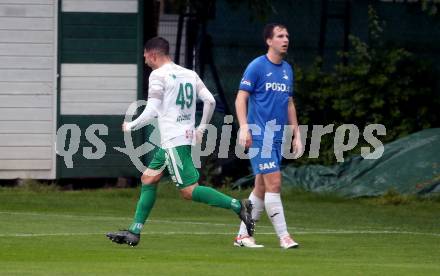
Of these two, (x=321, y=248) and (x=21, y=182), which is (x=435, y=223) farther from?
(x=21, y=182)

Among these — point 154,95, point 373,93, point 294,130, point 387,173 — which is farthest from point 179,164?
point 373,93

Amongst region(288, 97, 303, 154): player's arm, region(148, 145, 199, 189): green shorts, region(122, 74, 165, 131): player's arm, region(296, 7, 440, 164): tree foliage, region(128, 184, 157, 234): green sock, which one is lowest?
region(296, 7, 440, 164): tree foliage

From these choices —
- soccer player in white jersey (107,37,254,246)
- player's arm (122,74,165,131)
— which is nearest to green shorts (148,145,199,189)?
soccer player in white jersey (107,37,254,246)

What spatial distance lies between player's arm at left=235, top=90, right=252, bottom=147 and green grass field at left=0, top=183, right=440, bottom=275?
985mm

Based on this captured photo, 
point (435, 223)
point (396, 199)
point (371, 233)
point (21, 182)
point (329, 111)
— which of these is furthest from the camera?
point (329, 111)

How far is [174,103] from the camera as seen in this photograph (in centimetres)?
1273

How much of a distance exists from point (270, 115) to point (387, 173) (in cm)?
857

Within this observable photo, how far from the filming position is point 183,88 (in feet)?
41.9

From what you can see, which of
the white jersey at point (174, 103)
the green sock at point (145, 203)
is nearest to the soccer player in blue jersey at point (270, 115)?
the white jersey at point (174, 103)

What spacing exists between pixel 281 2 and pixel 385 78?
2440 millimetres

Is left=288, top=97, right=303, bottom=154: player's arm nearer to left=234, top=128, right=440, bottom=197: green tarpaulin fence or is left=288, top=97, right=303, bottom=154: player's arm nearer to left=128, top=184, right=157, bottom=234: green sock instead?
left=128, top=184, right=157, bottom=234: green sock

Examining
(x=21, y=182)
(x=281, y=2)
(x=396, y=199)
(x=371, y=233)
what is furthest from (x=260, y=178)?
(x=281, y=2)

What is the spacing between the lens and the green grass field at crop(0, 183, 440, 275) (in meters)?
10.6

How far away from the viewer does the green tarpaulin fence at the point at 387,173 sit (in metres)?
20.6
